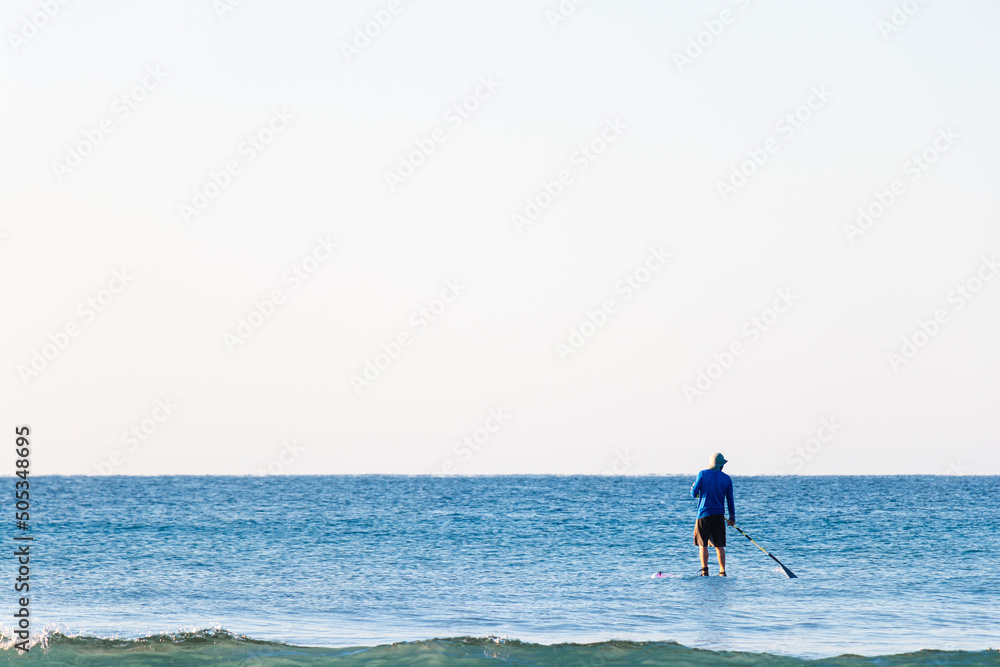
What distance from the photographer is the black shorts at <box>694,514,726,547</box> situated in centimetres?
1399

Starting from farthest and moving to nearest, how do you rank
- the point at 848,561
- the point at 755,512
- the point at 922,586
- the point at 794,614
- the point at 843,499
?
the point at 843,499
the point at 755,512
the point at 848,561
the point at 922,586
the point at 794,614

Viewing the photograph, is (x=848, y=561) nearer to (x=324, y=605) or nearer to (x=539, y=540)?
(x=539, y=540)

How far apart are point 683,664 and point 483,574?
7.95 metres

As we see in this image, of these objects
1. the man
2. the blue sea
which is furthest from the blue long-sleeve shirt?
the blue sea

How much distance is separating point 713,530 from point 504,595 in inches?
126

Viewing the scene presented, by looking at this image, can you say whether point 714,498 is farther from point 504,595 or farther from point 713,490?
point 504,595

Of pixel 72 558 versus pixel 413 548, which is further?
pixel 413 548

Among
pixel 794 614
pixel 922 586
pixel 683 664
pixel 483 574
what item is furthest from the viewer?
pixel 483 574

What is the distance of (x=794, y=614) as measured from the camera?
11.2m

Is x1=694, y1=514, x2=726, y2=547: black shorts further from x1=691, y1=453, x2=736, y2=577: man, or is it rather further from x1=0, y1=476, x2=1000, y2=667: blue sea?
x1=0, y1=476, x2=1000, y2=667: blue sea

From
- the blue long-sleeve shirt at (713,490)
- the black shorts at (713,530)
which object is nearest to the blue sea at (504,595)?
the black shorts at (713,530)

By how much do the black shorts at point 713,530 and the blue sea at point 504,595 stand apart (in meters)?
0.59

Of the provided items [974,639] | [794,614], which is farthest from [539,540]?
[974,639]

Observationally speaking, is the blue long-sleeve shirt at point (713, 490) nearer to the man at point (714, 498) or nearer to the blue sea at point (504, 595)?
the man at point (714, 498)
